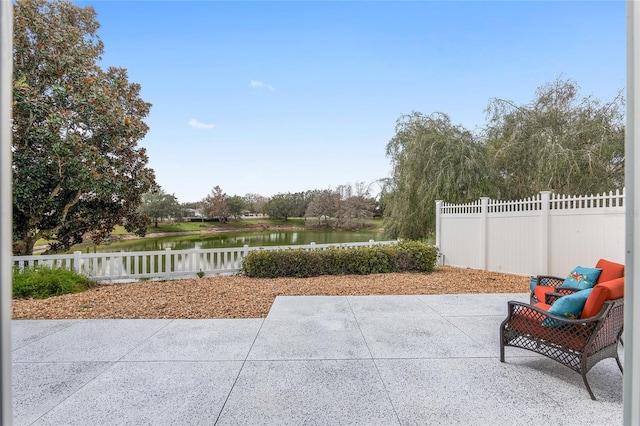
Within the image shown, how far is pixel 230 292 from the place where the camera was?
5.38m

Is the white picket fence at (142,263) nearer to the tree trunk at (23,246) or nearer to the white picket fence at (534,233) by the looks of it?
the tree trunk at (23,246)

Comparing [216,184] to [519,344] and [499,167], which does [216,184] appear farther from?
[519,344]

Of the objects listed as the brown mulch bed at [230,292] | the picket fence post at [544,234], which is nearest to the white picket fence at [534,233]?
the picket fence post at [544,234]

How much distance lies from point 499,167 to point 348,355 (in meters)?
8.80

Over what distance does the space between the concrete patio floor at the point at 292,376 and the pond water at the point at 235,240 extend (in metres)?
8.39

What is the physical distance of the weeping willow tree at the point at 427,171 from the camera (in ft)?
30.0

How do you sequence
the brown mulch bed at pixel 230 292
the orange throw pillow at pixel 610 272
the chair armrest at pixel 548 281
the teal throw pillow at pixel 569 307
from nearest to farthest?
1. the teal throw pillow at pixel 569 307
2. the orange throw pillow at pixel 610 272
3. the chair armrest at pixel 548 281
4. the brown mulch bed at pixel 230 292

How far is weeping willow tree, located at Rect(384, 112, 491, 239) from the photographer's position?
9141mm

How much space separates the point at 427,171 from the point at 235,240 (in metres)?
16.3

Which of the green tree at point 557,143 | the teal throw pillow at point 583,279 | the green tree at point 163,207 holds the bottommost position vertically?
the teal throw pillow at point 583,279

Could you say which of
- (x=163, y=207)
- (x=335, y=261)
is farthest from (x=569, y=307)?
(x=163, y=207)

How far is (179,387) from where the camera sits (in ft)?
7.68

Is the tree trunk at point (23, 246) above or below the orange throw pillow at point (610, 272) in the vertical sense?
below

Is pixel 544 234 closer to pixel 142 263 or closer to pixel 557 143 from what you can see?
pixel 557 143
